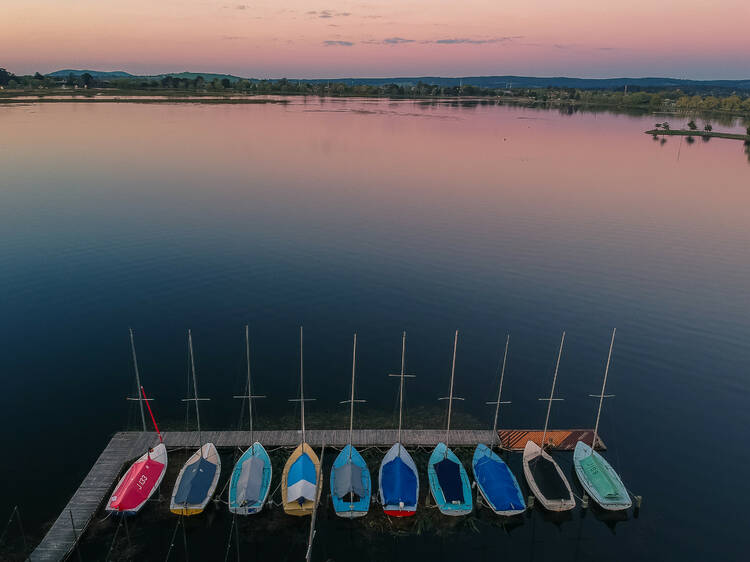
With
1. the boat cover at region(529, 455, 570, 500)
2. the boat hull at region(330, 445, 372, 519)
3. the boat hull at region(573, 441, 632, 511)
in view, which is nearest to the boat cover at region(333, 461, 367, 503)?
the boat hull at region(330, 445, 372, 519)

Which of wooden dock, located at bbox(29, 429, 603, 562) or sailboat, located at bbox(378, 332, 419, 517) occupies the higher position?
sailboat, located at bbox(378, 332, 419, 517)

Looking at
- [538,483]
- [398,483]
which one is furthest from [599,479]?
[398,483]

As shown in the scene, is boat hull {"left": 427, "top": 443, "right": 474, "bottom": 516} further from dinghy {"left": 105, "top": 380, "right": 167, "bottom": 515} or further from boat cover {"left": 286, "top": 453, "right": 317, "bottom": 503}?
dinghy {"left": 105, "top": 380, "right": 167, "bottom": 515}

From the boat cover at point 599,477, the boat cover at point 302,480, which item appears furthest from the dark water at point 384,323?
the boat cover at point 599,477

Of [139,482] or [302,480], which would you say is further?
[302,480]

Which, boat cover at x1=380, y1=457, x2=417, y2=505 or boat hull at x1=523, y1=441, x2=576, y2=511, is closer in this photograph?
boat cover at x1=380, y1=457, x2=417, y2=505

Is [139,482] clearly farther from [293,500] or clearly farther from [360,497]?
[360,497]

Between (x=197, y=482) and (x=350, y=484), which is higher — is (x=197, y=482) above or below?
below

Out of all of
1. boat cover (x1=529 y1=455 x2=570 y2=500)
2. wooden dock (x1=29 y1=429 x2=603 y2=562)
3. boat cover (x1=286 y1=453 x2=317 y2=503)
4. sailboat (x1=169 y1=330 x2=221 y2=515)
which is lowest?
wooden dock (x1=29 y1=429 x2=603 y2=562)
